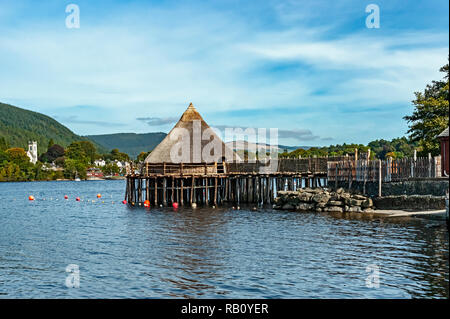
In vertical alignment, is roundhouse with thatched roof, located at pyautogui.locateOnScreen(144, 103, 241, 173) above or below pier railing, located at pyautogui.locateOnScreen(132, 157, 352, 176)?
above

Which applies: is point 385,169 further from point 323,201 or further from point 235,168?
point 235,168

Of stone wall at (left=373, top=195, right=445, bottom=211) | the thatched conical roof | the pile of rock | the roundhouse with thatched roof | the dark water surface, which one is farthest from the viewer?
the thatched conical roof

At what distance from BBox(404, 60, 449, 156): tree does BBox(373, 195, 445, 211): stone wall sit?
735 centimetres

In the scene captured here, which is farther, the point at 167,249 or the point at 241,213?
the point at 241,213

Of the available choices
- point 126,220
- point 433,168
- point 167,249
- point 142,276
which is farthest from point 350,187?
point 142,276

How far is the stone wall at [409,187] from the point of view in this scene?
3161 cm

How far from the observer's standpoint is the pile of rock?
1423 inches

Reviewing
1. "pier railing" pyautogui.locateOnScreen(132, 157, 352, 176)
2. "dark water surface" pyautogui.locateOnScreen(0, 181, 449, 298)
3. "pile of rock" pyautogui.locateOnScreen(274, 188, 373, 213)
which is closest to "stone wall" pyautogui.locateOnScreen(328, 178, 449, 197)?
"pile of rock" pyautogui.locateOnScreen(274, 188, 373, 213)

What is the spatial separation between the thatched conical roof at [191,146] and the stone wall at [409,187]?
589 inches

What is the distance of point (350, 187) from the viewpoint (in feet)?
128

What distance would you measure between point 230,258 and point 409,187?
18276mm

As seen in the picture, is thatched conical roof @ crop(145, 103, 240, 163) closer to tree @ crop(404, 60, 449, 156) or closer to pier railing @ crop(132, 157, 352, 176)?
pier railing @ crop(132, 157, 352, 176)
